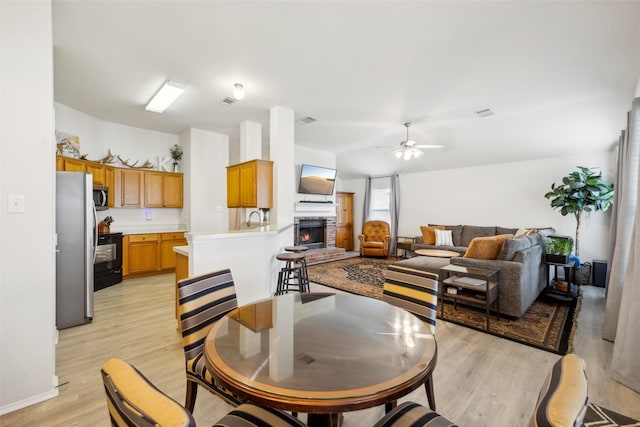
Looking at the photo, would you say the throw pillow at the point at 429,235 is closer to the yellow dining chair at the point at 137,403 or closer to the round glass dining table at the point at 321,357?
the round glass dining table at the point at 321,357

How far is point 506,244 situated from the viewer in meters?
3.38

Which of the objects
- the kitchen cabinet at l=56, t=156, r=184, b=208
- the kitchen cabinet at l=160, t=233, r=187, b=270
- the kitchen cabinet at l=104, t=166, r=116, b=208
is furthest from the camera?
the kitchen cabinet at l=160, t=233, r=187, b=270

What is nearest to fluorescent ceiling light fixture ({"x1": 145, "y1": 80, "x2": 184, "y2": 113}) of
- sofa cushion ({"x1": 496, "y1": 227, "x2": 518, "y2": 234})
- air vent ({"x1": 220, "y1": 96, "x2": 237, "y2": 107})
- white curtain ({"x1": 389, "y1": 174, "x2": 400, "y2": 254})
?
air vent ({"x1": 220, "y1": 96, "x2": 237, "y2": 107})

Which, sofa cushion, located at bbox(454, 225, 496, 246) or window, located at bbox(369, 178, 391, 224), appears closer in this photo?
sofa cushion, located at bbox(454, 225, 496, 246)

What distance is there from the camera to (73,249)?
3041 millimetres

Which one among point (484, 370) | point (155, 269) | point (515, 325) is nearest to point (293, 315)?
point (484, 370)

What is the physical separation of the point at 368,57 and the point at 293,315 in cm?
256

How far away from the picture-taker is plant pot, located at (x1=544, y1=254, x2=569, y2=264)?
3832 mm

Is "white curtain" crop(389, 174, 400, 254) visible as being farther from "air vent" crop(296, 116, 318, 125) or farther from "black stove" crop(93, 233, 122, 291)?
"black stove" crop(93, 233, 122, 291)

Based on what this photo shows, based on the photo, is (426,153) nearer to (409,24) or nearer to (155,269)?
(409,24)

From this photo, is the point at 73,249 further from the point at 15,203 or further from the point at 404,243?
the point at 404,243

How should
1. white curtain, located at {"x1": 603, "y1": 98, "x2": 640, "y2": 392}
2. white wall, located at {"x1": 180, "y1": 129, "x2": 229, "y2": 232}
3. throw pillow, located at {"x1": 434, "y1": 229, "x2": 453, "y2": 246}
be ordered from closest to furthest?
white curtain, located at {"x1": 603, "y1": 98, "x2": 640, "y2": 392} < white wall, located at {"x1": 180, "y1": 129, "x2": 229, "y2": 232} < throw pillow, located at {"x1": 434, "y1": 229, "x2": 453, "y2": 246}

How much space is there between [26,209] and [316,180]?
543 cm

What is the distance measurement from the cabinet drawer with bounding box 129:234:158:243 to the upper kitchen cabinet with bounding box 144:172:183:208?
23.9 inches
